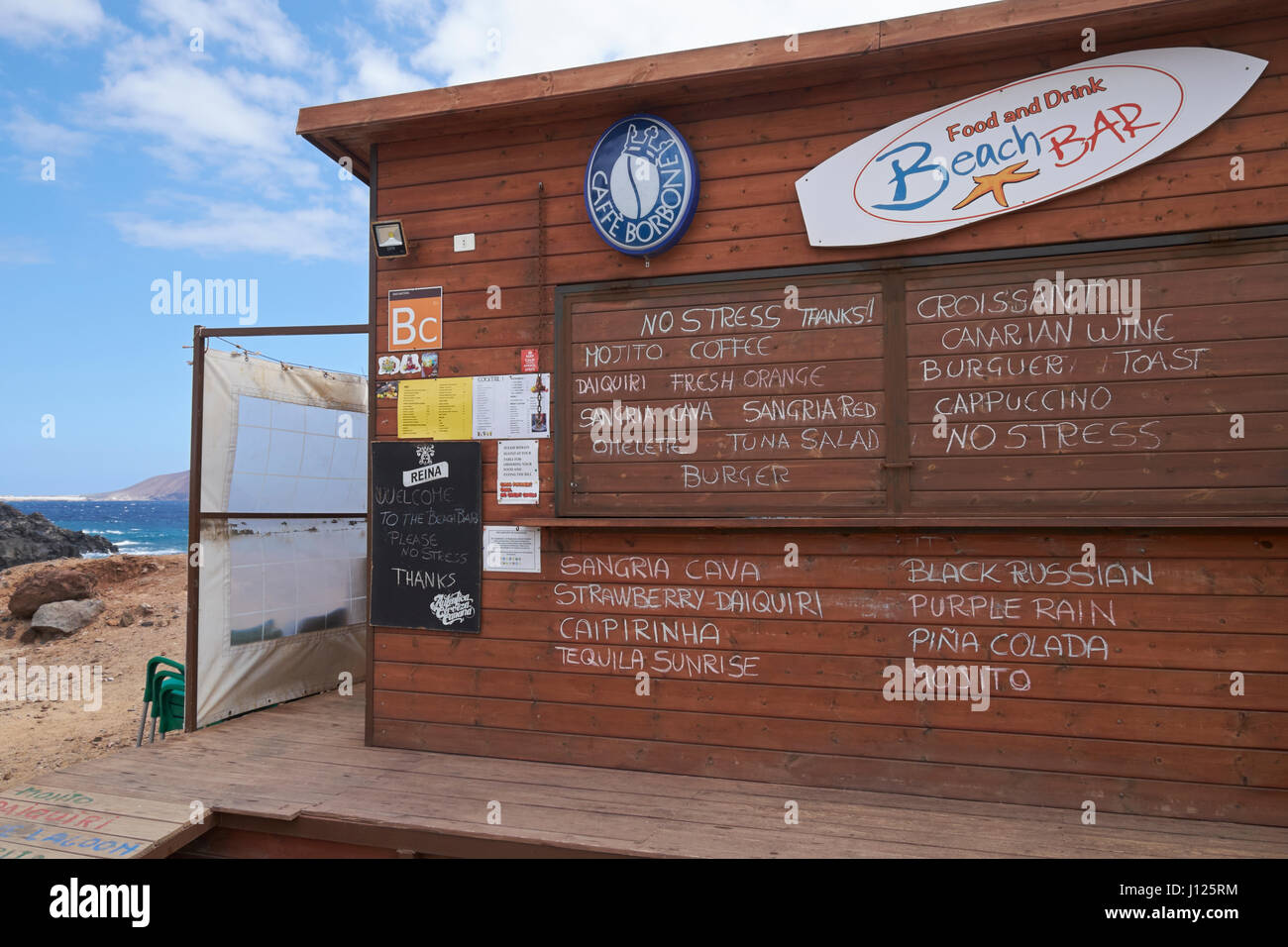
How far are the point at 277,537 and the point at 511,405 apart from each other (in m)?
2.62

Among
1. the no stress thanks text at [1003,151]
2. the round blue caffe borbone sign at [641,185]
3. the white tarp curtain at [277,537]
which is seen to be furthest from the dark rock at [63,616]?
the no stress thanks text at [1003,151]

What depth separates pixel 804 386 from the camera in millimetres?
4324

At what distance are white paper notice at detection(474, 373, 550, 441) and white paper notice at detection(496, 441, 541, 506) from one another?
8 centimetres

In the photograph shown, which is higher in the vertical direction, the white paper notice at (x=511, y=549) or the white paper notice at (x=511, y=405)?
the white paper notice at (x=511, y=405)

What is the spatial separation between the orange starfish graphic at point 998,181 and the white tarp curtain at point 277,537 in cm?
496

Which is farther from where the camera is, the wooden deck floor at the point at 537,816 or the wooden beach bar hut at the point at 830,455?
the wooden beach bar hut at the point at 830,455

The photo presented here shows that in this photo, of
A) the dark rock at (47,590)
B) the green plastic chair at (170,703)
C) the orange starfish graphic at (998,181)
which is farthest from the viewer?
the dark rock at (47,590)

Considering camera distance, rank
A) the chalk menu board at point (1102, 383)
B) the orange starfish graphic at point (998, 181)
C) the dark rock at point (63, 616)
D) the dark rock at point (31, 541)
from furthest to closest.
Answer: the dark rock at point (31, 541) → the dark rock at point (63, 616) → the orange starfish graphic at point (998, 181) → the chalk menu board at point (1102, 383)

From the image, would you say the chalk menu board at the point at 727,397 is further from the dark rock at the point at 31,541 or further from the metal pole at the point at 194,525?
the dark rock at the point at 31,541

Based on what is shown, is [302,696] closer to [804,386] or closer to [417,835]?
[417,835]

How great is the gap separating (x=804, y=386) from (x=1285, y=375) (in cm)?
217

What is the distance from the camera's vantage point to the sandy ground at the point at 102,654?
735 cm
